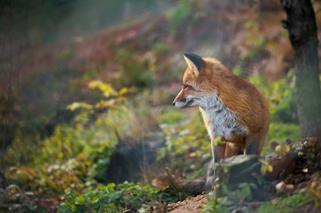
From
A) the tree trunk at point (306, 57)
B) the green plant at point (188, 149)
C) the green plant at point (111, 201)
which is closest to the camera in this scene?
the green plant at point (111, 201)


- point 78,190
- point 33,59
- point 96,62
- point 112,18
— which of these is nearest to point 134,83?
point 96,62

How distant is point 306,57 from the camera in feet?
27.5

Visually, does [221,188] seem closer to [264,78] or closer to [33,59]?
[264,78]

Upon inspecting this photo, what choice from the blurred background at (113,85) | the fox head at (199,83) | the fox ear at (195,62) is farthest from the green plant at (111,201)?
the fox ear at (195,62)

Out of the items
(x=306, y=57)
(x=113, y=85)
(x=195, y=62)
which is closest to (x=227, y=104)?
(x=195, y=62)

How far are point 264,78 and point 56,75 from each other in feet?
30.0

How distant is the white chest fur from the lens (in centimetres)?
766

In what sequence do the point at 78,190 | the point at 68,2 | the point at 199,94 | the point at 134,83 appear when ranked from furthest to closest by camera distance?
1. the point at 68,2
2. the point at 134,83
3. the point at 78,190
4. the point at 199,94

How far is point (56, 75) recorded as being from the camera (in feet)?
71.2

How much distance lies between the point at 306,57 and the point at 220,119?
5.70 ft

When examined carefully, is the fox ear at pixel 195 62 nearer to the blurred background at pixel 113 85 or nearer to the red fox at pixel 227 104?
the red fox at pixel 227 104

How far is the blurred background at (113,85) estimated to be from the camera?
11172 millimetres

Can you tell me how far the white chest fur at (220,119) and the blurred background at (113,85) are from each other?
1.55m

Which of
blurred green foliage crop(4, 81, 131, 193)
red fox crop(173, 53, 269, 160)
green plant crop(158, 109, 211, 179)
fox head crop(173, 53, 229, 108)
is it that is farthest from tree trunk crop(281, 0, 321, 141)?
→ blurred green foliage crop(4, 81, 131, 193)
